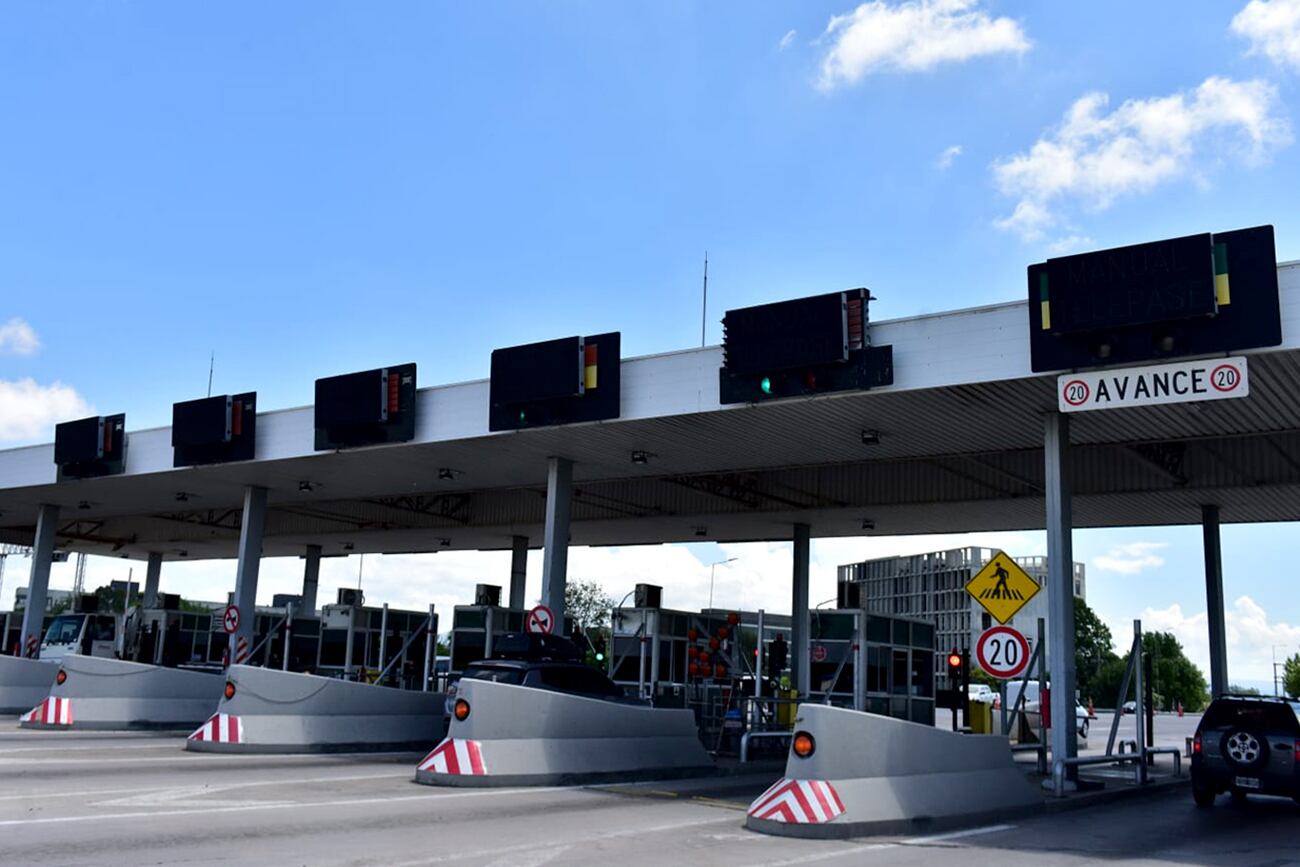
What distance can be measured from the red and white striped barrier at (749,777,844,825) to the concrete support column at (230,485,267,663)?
19094 mm

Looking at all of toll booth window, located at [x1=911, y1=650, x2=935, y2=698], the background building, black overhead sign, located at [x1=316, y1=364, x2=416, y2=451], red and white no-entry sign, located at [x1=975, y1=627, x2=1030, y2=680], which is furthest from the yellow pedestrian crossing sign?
the background building

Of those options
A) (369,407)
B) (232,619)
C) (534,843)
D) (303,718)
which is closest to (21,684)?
(232,619)

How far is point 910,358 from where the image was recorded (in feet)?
55.1

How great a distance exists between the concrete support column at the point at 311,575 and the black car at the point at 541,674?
2309 centimetres

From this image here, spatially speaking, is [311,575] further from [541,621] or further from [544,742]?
[544,742]

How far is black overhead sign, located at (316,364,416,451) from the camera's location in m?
22.0

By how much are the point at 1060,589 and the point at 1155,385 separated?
136 inches

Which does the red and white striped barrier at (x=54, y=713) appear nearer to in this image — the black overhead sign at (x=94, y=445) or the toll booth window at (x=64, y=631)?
the black overhead sign at (x=94, y=445)

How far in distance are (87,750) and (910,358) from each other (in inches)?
533

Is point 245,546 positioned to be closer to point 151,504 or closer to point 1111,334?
point 151,504

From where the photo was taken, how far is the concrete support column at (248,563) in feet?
91.0

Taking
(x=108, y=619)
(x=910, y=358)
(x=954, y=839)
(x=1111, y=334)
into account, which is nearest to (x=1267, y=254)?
(x=1111, y=334)

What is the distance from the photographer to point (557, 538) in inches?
899

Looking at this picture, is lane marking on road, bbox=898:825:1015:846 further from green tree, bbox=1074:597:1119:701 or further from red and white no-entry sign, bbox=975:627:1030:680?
green tree, bbox=1074:597:1119:701
